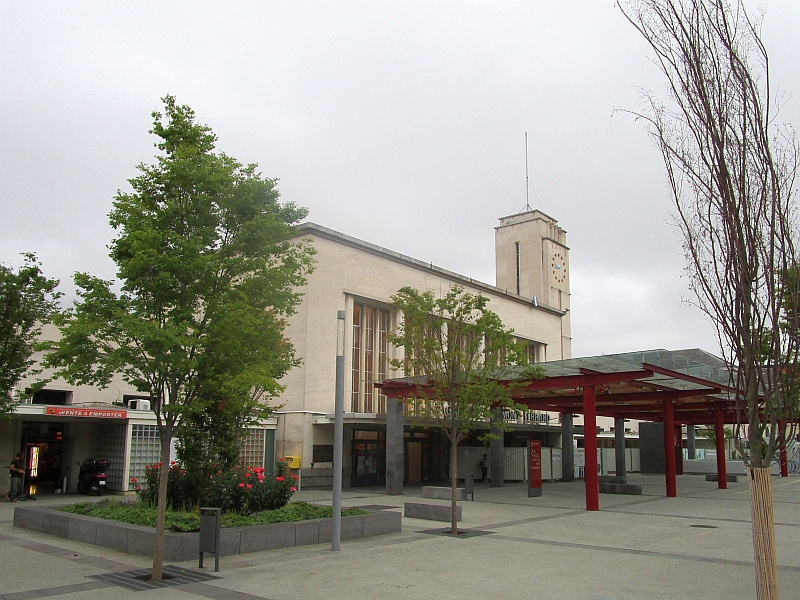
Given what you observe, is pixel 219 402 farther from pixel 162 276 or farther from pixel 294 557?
pixel 162 276

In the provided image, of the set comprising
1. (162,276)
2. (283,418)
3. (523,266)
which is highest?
(523,266)

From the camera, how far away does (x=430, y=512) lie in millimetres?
17328

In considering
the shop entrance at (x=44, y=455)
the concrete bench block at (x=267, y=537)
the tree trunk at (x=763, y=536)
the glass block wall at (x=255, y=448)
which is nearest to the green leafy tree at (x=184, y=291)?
the concrete bench block at (x=267, y=537)

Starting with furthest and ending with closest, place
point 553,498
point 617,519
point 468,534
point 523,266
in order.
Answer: point 523,266, point 553,498, point 617,519, point 468,534

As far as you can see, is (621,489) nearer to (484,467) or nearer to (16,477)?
(484,467)

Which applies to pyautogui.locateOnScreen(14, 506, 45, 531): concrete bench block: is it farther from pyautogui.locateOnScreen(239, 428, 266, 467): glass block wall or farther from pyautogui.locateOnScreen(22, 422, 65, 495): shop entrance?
pyautogui.locateOnScreen(239, 428, 266, 467): glass block wall

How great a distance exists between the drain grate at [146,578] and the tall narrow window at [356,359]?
2037cm

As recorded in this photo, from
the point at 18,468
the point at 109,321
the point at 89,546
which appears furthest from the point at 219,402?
the point at 18,468

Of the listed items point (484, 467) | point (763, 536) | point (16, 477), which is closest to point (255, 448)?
point (16, 477)

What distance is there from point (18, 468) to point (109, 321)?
13895mm

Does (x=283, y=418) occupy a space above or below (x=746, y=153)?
below

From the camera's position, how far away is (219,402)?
51.8ft

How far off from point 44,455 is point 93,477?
123 inches

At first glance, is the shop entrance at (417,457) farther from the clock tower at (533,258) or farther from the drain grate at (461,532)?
the clock tower at (533,258)
